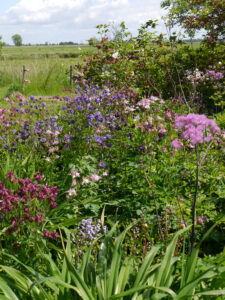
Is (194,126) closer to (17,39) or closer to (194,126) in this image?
(194,126)

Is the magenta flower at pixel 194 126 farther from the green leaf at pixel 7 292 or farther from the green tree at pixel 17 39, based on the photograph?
the green tree at pixel 17 39

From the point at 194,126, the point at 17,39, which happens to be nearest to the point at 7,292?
the point at 194,126

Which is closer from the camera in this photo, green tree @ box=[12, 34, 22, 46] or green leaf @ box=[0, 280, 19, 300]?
green leaf @ box=[0, 280, 19, 300]

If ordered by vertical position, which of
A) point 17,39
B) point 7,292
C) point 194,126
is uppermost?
point 17,39

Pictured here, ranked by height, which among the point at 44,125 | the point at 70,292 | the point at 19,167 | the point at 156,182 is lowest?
the point at 70,292

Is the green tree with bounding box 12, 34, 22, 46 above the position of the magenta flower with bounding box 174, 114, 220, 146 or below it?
above

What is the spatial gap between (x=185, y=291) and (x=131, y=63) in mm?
7424

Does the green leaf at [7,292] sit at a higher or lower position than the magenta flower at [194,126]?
lower

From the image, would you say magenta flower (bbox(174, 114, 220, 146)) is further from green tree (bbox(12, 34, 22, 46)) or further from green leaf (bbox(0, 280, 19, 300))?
green tree (bbox(12, 34, 22, 46))

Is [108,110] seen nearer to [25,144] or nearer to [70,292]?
[25,144]

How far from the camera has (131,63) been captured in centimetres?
873

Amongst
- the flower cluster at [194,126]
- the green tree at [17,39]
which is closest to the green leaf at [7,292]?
the flower cluster at [194,126]

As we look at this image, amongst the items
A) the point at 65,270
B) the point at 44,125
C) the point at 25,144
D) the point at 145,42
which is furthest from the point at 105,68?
the point at 65,270

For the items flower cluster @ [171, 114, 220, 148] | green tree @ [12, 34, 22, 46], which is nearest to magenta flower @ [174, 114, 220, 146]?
flower cluster @ [171, 114, 220, 148]
